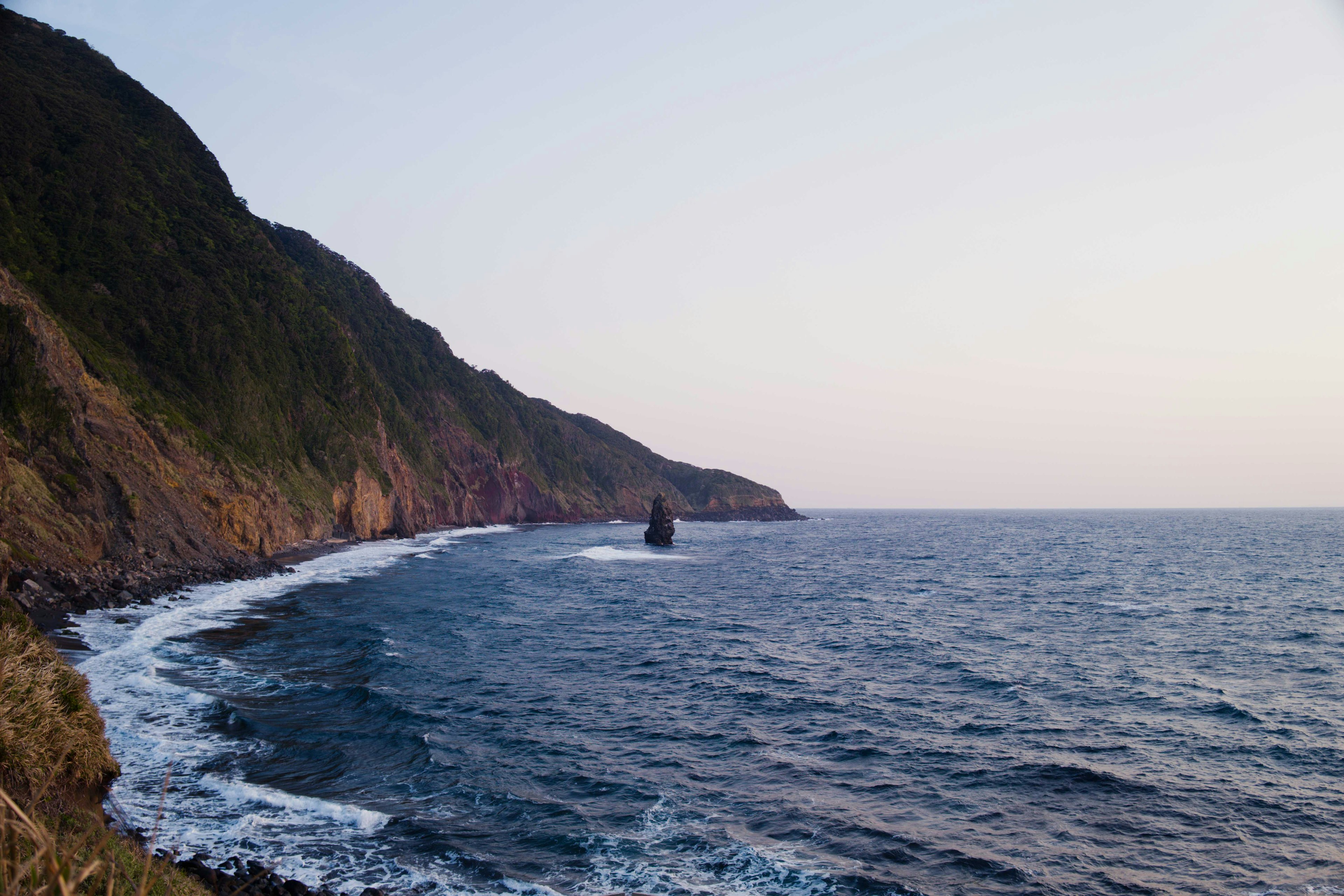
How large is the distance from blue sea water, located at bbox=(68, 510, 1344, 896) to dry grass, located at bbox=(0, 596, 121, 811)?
5.03 feet

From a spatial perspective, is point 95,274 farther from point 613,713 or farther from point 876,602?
point 876,602

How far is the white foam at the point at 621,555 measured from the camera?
7344cm

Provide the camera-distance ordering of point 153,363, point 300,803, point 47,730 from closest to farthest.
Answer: point 47,730
point 300,803
point 153,363

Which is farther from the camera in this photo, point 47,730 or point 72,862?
point 47,730

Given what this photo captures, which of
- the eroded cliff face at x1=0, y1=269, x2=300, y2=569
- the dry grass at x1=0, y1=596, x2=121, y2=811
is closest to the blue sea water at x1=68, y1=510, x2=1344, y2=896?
the dry grass at x1=0, y1=596, x2=121, y2=811

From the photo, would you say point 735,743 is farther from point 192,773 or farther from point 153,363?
point 153,363

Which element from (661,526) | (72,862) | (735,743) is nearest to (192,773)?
(735,743)

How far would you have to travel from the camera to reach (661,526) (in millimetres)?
92688

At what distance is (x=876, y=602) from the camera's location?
45.1 meters

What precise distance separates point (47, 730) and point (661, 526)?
269ft

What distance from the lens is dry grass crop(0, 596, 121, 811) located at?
1028 centimetres

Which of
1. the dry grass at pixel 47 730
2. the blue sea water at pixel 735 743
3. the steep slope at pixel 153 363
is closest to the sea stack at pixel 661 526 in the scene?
the steep slope at pixel 153 363

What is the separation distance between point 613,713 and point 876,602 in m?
27.3

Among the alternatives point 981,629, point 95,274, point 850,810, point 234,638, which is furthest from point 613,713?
point 95,274
